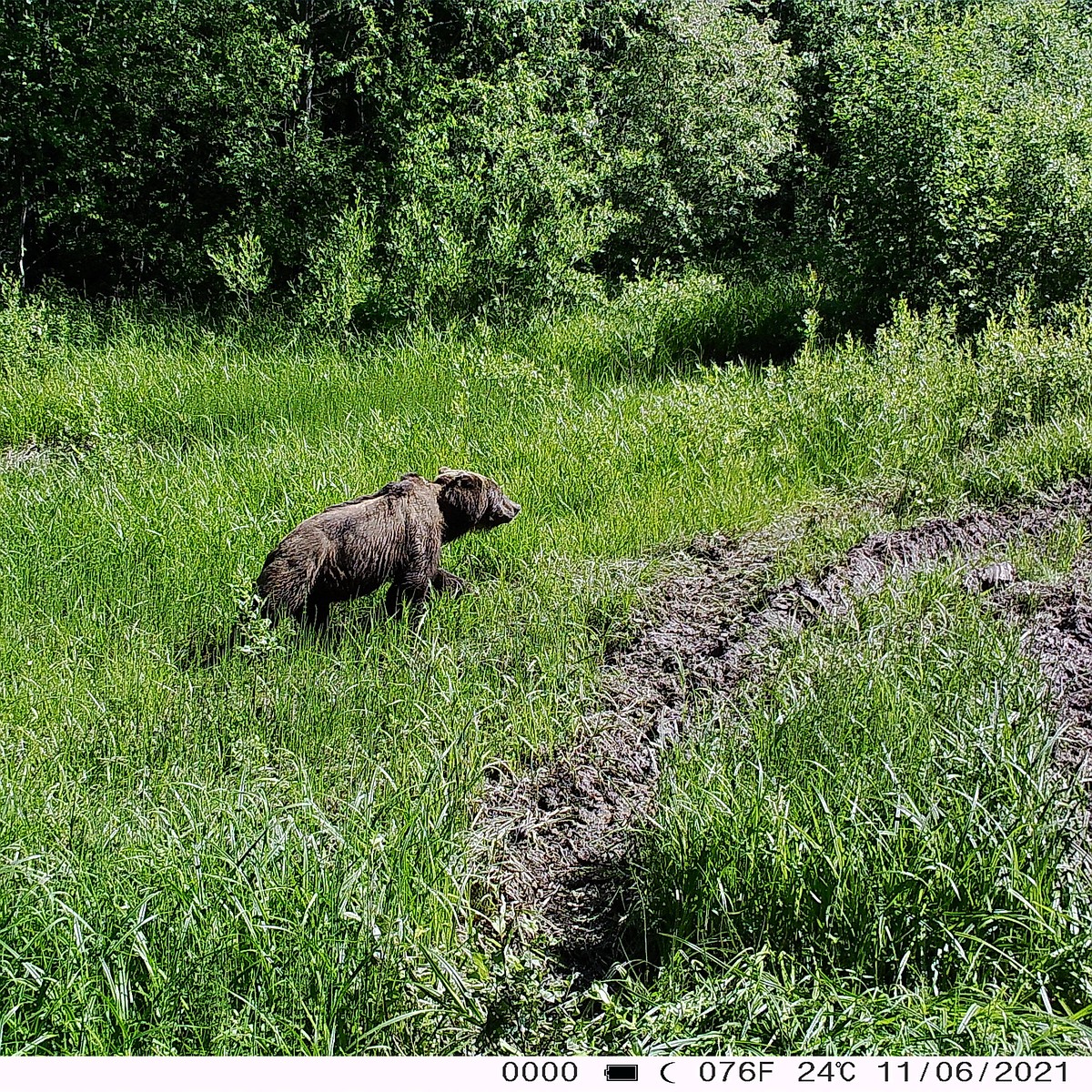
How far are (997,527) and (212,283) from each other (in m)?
8.67

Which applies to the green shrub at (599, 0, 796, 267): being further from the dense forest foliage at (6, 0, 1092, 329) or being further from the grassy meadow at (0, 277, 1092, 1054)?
the grassy meadow at (0, 277, 1092, 1054)

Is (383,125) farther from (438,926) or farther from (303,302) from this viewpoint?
(438,926)

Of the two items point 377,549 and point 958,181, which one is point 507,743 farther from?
point 958,181

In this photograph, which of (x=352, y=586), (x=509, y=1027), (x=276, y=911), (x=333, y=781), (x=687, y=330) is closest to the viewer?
(x=509, y=1027)

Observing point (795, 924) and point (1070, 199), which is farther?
point (1070, 199)

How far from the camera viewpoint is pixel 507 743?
3799 mm

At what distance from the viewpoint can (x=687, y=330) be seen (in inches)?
354

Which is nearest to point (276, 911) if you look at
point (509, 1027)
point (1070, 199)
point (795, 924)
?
point (509, 1027)

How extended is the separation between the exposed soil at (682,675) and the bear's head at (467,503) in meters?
0.83

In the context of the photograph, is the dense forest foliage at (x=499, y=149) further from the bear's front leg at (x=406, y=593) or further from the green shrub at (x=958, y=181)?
the bear's front leg at (x=406, y=593)

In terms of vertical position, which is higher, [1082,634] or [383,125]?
[383,125]
